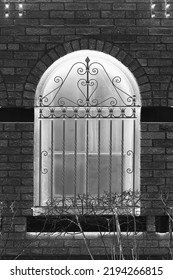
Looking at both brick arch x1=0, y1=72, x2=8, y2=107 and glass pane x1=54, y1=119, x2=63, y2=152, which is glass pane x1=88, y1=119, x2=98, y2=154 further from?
brick arch x1=0, y1=72, x2=8, y2=107

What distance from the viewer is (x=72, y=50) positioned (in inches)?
342

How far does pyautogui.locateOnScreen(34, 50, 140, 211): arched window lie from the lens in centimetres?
880

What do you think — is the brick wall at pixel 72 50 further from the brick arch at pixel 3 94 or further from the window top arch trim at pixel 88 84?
the window top arch trim at pixel 88 84

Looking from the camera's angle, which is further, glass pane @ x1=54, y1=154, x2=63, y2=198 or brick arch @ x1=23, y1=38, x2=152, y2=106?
glass pane @ x1=54, y1=154, x2=63, y2=198

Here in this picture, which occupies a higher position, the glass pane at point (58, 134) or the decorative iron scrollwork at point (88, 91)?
the decorative iron scrollwork at point (88, 91)

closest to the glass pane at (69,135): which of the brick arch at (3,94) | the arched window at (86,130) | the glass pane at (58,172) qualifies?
the arched window at (86,130)

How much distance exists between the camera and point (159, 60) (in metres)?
8.73

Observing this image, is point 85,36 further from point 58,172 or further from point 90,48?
point 58,172

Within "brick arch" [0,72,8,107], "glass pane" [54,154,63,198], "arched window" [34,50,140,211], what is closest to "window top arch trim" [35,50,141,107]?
"arched window" [34,50,140,211]

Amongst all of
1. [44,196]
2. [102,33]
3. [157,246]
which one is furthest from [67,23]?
[157,246]

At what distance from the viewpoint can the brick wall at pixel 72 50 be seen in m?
8.70

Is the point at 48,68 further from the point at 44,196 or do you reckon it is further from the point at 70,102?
the point at 44,196

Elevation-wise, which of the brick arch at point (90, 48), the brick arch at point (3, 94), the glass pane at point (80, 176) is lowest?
the glass pane at point (80, 176)

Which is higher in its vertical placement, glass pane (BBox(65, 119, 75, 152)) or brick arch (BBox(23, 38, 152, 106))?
brick arch (BBox(23, 38, 152, 106))
